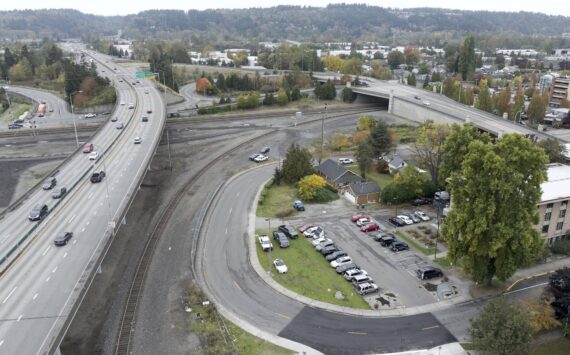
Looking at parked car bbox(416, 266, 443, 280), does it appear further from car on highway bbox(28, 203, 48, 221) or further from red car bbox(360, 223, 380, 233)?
car on highway bbox(28, 203, 48, 221)

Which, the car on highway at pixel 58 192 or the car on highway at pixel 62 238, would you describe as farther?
the car on highway at pixel 58 192

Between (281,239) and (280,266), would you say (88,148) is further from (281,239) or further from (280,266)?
(280,266)

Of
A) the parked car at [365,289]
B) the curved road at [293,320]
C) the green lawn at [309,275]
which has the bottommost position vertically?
the curved road at [293,320]

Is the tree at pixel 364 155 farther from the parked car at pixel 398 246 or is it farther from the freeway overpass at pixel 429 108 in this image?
the freeway overpass at pixel 429 108

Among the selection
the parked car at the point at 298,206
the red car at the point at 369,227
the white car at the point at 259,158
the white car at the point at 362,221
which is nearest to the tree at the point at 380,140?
the white car at the point at 259,158

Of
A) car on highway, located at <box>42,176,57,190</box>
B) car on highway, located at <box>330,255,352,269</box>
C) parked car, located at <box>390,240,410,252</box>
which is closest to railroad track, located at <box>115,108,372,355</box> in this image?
car on highway, located at <box>42,176,57,190</box>

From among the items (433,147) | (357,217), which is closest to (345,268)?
(357,217)

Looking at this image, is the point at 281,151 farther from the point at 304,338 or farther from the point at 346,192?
the point at 304,338
